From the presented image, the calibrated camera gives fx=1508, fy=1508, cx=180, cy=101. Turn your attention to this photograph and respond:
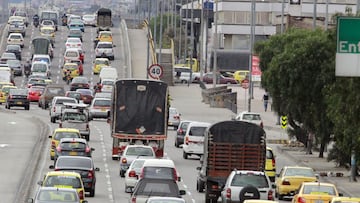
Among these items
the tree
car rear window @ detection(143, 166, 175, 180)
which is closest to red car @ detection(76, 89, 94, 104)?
the tree

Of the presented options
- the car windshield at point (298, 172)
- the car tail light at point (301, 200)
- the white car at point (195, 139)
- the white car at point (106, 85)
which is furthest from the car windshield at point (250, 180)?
the white car at point (106, 85)

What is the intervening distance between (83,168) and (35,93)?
49.6m

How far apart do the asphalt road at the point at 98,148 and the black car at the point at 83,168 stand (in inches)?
16.3

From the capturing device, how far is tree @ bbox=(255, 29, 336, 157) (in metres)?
60.9

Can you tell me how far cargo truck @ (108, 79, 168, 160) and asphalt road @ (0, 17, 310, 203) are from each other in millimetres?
1312

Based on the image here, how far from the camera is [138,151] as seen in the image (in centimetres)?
5284

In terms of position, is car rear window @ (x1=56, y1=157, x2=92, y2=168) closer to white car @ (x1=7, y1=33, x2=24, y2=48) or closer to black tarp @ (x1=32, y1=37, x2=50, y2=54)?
black tarp @ (x1=32, y1=37, x2=50, y2=54)

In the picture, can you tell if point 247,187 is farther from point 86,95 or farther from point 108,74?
point 108,74

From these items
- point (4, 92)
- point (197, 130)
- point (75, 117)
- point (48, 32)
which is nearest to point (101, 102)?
point (4, 92)

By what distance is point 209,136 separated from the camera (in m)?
46.3

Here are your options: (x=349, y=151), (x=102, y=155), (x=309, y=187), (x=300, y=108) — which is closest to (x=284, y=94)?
(x=300, y=108)

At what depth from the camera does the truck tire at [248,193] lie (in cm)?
3938

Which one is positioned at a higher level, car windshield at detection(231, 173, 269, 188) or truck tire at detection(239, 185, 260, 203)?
car windshield at detection(231, 173, 269, 188)

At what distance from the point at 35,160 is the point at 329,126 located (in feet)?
38.9
